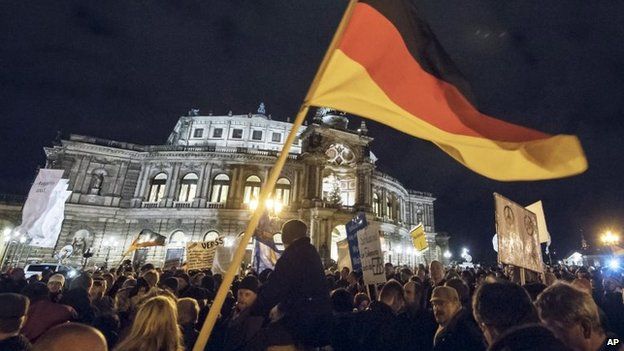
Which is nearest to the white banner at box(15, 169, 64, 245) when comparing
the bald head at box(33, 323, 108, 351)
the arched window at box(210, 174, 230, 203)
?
the arched window at box(210, 174, 230, 203)

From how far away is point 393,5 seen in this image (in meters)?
3.53

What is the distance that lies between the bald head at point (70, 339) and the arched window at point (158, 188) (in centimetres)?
3437

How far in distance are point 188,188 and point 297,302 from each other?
33.6m

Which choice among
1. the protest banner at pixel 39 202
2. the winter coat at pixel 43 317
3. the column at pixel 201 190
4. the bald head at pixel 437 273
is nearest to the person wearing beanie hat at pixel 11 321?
the winter coat at pixel 43 317

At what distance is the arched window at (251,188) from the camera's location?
3406 centimetres

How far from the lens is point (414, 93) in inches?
134

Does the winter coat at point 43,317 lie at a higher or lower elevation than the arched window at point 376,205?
lower

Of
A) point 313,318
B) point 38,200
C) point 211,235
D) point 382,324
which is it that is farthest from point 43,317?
point 211,235

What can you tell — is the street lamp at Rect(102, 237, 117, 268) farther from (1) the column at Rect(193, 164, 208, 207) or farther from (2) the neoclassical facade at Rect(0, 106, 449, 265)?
(1) the column at Rect(193, 164, 208, 207)

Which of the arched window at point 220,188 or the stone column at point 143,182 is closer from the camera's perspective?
the stone column at point 143,182

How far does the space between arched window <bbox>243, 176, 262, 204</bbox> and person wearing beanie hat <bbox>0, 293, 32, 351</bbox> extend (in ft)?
102

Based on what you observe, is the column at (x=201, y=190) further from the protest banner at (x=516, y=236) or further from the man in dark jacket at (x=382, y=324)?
the man in dark jacket at (x=382, y=324)

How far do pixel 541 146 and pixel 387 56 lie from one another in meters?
1.72

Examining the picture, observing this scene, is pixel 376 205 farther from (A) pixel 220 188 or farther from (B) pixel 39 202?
(B) pixel 39 202
